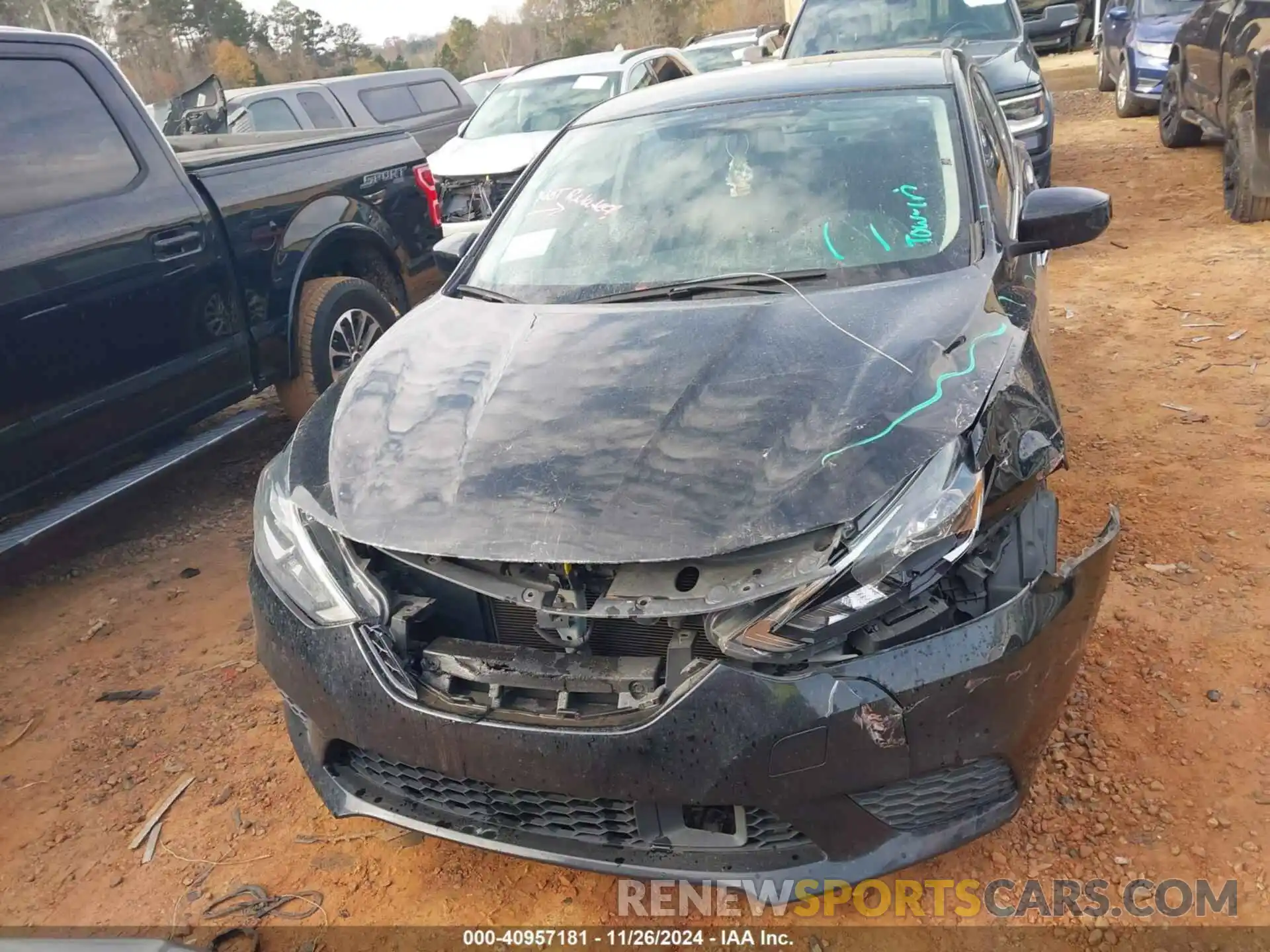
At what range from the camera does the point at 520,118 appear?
840 centimetres

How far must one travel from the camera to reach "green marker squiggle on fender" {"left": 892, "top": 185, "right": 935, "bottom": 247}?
2641mm

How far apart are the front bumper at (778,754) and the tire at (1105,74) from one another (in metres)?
12.7

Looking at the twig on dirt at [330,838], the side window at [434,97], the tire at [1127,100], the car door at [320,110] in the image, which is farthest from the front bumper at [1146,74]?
the twig on dirt at [330,838]

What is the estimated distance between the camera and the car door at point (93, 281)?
3.38 metres

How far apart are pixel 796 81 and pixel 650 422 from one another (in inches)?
71.9

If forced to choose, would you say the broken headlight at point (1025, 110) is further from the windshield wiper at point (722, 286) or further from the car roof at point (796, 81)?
the windshield wiper at point (722, 286)

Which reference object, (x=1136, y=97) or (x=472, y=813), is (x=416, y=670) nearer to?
(x=472, y=813)

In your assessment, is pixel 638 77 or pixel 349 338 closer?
pixel 349 338

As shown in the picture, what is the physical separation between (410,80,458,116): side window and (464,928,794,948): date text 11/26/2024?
10.2 m

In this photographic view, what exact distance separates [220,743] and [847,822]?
1.98 metres

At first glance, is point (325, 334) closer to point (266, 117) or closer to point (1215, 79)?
point (266, 117)

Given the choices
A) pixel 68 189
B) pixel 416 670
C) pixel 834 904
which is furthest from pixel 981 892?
pixel 68 189

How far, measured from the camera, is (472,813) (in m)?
2.01

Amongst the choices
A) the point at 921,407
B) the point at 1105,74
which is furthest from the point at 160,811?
the point at 1105,74
